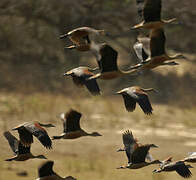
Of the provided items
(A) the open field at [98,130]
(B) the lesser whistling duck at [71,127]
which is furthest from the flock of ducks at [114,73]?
(A) the open field at [98,130]

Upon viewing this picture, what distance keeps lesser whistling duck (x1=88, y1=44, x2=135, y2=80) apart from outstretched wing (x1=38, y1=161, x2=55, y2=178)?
711mm

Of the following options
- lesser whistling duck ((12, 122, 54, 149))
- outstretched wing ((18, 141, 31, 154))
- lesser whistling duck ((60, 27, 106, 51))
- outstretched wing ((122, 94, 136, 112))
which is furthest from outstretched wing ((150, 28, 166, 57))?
outstretched wing ((18, 141, 31, 154))

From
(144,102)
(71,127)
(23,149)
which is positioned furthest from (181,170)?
(23,149)

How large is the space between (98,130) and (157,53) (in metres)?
11.3

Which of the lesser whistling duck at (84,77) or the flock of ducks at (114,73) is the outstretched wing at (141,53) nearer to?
the flock of ducks at (114,73)

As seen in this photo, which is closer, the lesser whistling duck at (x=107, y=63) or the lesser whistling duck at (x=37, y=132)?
the lesser whistling duck at (x=107, y=63)

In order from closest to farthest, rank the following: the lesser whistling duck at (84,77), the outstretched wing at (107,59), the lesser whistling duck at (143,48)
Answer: the outstretched wing at (107,59) < the lesser whistling duck at (143,48) < the lesser whistling duck at (84,77)

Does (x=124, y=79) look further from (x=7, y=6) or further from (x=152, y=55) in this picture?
(x=152, y=55)

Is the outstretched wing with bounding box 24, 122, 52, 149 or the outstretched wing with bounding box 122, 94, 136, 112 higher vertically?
the outstretched wing with bounding box 122, 94, 136, 112

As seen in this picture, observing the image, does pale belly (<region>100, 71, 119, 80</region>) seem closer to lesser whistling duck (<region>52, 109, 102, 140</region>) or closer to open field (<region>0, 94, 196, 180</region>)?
lesser whistling duck (<region>52, 109, 102, 140</region>)

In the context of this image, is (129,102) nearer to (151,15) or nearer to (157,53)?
(157,53)

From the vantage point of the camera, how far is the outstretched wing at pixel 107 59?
3.45 m

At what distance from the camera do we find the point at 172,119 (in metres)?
16.7

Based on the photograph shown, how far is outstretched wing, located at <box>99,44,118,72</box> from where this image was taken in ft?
11.3
